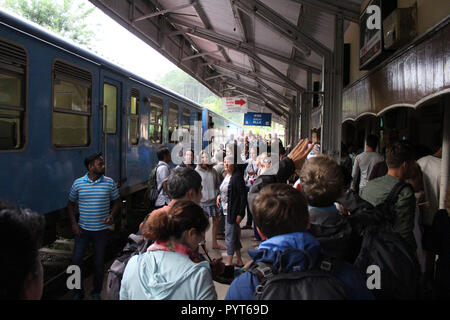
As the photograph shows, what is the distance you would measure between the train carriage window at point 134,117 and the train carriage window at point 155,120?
0.65 m

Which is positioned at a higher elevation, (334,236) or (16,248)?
(16,248)

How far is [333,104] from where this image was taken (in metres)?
7.03

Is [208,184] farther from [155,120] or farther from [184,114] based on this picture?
[184,114]

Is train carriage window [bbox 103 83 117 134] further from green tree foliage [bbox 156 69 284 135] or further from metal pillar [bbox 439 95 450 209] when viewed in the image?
green tree foliage [bbox 156 69 284 135]

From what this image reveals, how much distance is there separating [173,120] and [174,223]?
8385mm

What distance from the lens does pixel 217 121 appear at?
771 inches

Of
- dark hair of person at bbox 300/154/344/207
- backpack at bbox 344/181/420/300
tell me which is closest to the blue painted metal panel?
dark hair of person at bbox 300/154/344/207

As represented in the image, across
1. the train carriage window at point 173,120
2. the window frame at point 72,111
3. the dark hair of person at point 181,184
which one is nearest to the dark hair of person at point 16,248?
the dark hair of person at point 181,184

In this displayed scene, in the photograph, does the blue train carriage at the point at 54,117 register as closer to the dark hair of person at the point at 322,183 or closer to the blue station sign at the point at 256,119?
the dark hair of person at the point at 322,183

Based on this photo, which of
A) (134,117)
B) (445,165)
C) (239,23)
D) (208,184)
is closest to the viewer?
(445,165)

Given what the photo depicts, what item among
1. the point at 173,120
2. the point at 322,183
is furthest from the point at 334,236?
the point at 173,120

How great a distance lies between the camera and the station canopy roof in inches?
297
